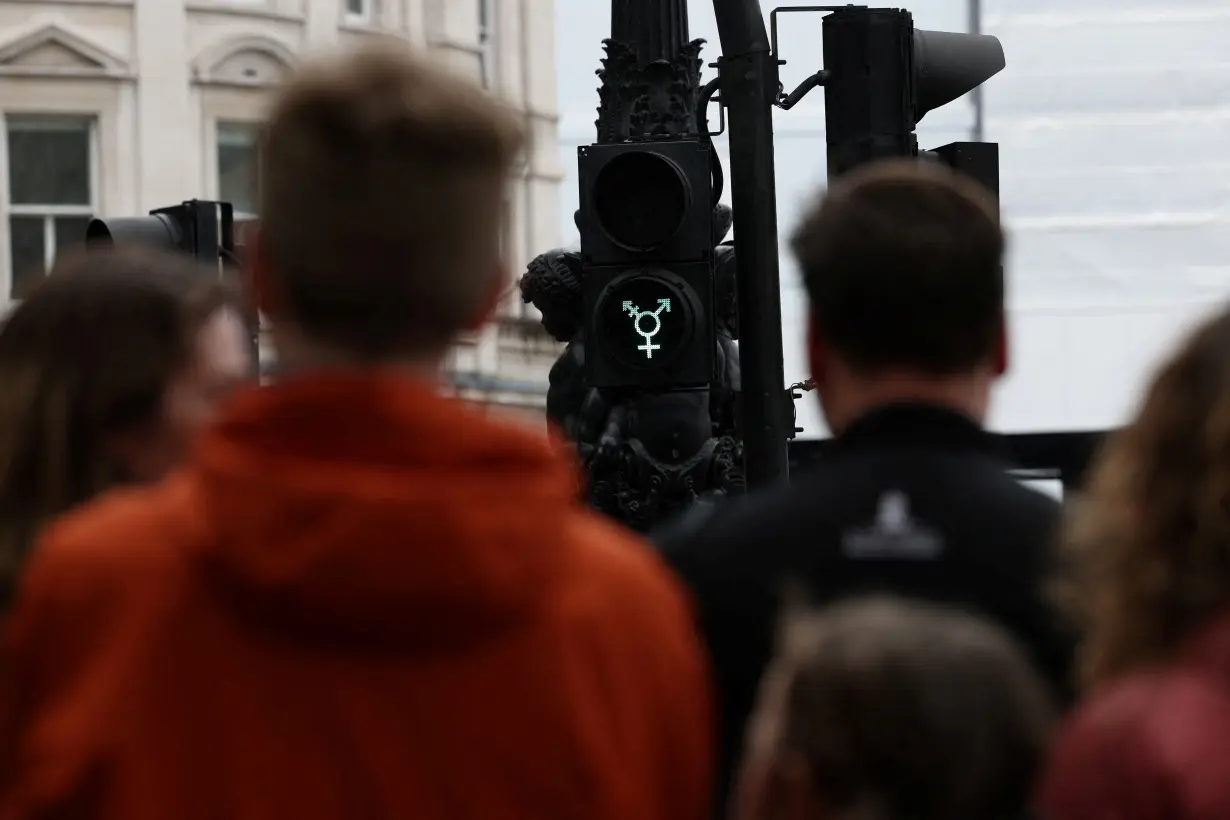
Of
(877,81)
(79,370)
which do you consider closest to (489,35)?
(877,81)

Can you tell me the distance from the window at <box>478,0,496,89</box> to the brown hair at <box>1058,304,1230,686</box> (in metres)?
40.7

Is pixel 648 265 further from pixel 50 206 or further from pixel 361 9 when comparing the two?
pixel 361 9

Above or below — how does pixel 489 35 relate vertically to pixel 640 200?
above

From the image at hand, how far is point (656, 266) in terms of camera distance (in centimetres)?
873

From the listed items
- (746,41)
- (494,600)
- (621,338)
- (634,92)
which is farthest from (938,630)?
(634,92)

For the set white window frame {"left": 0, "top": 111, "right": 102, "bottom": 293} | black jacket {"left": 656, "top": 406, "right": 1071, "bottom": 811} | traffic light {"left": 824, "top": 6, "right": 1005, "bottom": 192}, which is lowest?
black jacket {"left": 656, "top": 406, "right": 1071, "bottom": 811}

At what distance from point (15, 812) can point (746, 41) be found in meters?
5.71

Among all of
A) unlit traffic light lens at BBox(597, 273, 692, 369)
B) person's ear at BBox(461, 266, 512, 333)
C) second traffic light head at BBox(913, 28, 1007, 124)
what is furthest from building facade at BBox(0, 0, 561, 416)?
person's ear at BBox(461, 266, 512, 333)

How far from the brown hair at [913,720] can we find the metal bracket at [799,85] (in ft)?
16.8

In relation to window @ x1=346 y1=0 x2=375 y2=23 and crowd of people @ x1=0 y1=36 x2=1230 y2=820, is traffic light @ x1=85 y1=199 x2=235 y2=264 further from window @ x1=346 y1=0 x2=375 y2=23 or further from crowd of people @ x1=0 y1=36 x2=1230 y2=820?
window @ x1=346 y1=0 x2=375 y2=23

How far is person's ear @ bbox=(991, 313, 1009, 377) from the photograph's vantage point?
3.31 metres

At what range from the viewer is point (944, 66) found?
8039mm

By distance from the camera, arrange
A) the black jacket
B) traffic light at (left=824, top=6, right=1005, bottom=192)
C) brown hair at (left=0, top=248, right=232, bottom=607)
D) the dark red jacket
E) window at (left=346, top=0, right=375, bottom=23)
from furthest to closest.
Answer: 1. window at (left=346, top=0, right=375, bottom=23)
2. traffic light at (left=824, top=6, right=1005, bottom=192)
3. brown hair at (left=0, top=248, right=232, bottom=607)
4. the black jacket
5. the dark red jacket

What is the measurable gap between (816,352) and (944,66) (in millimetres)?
4828
